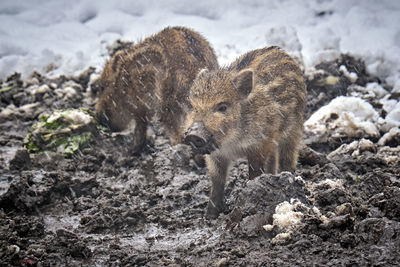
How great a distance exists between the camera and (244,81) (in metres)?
4.46

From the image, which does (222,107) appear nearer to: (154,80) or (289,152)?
(289,152)

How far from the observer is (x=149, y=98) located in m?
6.17

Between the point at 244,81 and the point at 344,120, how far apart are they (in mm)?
2051

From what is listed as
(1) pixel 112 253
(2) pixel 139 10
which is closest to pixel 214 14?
(2) pixel 139 10

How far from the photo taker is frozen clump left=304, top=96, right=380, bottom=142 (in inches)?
227

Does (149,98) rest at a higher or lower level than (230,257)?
higher

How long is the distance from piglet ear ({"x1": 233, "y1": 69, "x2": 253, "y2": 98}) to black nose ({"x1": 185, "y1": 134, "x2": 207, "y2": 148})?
0.74 meters

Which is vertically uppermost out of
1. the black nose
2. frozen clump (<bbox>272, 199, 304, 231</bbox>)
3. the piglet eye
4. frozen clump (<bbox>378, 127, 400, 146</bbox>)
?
the piglet eye

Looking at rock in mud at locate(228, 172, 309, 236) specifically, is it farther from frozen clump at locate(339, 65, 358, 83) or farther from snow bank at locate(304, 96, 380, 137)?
frozen clump at locate(339, 65, 358, 83)

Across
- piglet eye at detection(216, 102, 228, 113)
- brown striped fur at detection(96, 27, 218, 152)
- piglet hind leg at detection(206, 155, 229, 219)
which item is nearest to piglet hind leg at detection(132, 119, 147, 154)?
brown striped fur at detection(96, 27, 218, 152)

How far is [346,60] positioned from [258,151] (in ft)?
12.3

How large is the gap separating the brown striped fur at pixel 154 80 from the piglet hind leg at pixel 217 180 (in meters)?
1.03

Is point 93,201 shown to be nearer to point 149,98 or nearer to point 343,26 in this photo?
point 149,98

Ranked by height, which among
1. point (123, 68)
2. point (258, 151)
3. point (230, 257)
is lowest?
point (230, 257)
